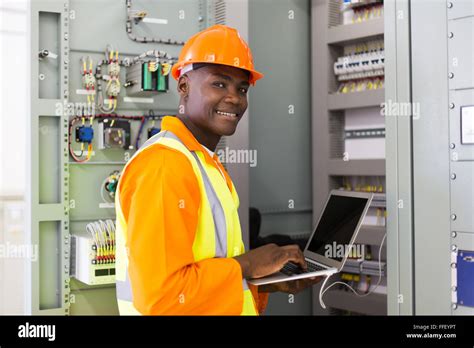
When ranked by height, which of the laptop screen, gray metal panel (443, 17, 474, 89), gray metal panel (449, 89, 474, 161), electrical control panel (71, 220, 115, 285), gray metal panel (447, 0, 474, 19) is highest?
gray metal panel (447, 0, 474, 19)

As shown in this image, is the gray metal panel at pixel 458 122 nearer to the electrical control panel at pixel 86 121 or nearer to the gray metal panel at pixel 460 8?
the gray metal panel at pixel 460 8

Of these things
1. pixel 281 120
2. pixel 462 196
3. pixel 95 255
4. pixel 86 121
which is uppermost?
pixel 281 120

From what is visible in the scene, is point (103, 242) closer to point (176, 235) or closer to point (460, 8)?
point (176, 235)

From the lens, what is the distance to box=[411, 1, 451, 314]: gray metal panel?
2.32 m

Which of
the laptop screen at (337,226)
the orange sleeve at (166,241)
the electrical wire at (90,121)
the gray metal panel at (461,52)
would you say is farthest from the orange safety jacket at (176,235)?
the electrical wire at (90,121)

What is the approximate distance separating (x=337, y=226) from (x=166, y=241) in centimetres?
114

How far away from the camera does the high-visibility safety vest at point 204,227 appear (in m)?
2.06

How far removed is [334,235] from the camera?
2.71 m

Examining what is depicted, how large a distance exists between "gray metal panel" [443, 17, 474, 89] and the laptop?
658 millimetres

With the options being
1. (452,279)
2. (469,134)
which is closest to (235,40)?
(469,134)

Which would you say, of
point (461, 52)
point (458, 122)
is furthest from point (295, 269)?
point (461, 52)

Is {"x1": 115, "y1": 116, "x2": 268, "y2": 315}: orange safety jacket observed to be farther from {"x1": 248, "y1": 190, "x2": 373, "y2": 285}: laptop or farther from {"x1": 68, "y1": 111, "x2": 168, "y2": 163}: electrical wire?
{"x1": 68, "y1": 111, "x2": 168, "y2": 163}: electrical wire

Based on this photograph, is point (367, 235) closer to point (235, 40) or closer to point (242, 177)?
point (242, 177)

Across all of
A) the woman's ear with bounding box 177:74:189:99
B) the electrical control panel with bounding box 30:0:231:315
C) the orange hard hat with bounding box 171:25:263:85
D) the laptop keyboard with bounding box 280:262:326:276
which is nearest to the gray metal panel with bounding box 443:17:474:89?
the orange hard hat with bounding box 171:25:263:85
